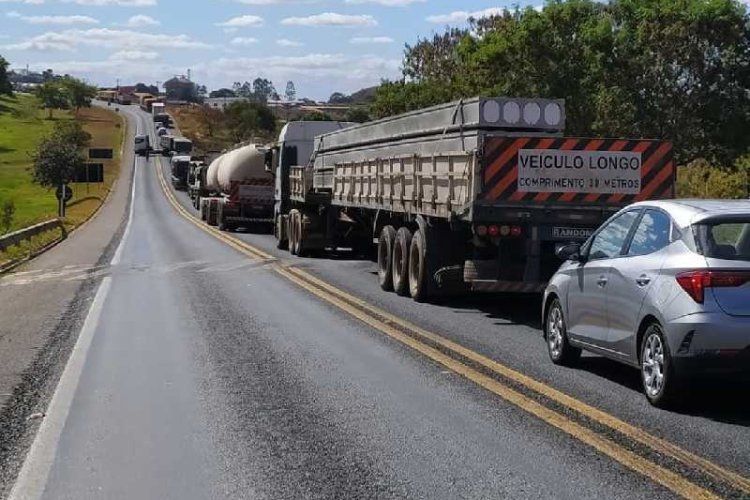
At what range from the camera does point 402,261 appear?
1723 cm

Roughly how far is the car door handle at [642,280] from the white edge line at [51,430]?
4.44 meters

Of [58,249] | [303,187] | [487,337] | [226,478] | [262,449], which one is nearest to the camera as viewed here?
[226,478]

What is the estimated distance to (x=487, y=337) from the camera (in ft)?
41.4

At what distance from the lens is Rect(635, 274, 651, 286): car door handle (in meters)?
8.61

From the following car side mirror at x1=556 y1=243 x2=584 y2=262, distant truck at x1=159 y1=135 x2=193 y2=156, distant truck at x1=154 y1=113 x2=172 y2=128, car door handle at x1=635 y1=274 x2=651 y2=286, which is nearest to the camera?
car door handle at x1=635 y1=274 x2=651 y2=286

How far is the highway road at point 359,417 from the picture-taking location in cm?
646

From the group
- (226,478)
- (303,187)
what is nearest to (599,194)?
(226,478)

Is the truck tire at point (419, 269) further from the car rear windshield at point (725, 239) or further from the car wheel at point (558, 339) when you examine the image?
the car rear windshield at point (725, 239)

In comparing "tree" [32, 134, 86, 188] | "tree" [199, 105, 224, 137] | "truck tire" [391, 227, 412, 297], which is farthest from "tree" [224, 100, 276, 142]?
"truck tire" [391, 227, 412, 297]

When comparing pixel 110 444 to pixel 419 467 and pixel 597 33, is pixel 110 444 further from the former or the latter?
pixel 597 33

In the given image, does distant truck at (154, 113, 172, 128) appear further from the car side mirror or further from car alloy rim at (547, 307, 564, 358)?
the car side mirror

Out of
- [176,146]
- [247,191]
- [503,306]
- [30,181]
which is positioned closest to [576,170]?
[503,306]

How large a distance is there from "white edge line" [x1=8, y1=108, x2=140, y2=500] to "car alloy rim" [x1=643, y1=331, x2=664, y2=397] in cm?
434

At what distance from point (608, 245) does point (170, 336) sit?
18.1ft
